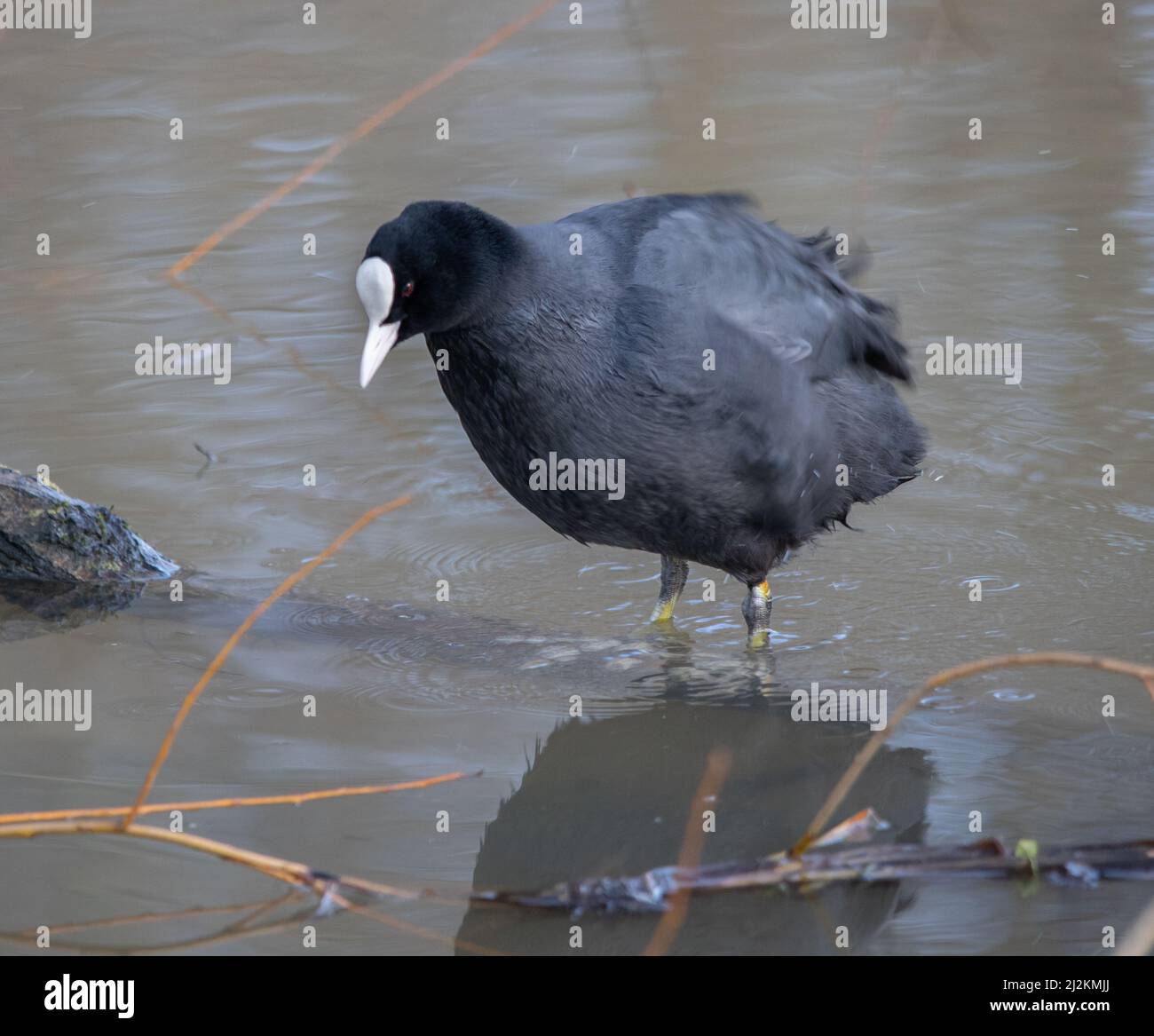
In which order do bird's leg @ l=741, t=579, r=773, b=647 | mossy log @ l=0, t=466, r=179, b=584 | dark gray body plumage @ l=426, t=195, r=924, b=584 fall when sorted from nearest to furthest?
dark gray body plumage @ l=426, t=195, r=924, b=584
bird's leg @ l=741, t=579, r=773, b=647
mossy log @ l=0, t=466, r=179, b=584

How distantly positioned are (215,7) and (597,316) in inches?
348

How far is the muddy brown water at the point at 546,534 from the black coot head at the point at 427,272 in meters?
0.58

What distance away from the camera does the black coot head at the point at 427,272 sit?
372cm

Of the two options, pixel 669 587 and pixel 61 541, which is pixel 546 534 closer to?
pixel 669 587

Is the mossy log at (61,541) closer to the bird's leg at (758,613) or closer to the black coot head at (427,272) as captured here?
the black coot head at (427,272)

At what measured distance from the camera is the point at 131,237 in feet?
27.0

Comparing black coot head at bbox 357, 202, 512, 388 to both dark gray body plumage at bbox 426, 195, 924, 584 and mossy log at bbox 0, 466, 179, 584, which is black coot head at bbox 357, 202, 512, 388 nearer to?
dark gray body plumage at bbox 426, 195, 924, 584

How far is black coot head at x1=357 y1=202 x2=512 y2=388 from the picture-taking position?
12.2 feet

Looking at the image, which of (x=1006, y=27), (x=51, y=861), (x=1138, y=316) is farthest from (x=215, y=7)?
(x=51, y=861)

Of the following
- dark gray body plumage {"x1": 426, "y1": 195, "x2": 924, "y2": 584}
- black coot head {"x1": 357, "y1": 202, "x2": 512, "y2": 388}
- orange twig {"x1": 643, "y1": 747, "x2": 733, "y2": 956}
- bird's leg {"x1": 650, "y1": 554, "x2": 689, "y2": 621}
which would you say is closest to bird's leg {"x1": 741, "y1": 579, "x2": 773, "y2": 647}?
dark gray body plumage {"x1": 426, "y1": 195, "x2": 924, "y2": 584}

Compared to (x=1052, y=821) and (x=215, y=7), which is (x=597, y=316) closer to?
(x=1052, y=821)

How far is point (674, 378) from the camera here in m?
3.94

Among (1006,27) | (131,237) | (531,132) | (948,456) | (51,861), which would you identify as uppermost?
(1006,27)

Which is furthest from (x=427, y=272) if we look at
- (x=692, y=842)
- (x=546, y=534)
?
(x=546, y=534)
